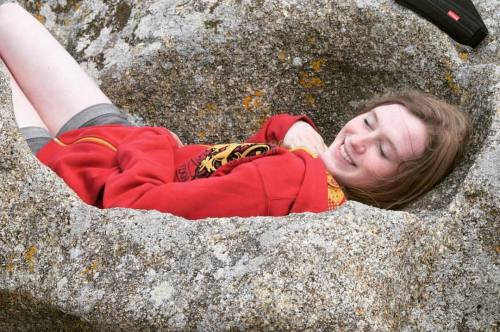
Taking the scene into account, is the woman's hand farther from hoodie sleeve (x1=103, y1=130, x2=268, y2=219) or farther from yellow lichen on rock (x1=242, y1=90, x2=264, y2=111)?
hoodie sleeve (x1=103, y1=130, x2=268, y2=219)

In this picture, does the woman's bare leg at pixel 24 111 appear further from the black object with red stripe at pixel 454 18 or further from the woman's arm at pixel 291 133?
the black object with red stripe at pixel 454 18

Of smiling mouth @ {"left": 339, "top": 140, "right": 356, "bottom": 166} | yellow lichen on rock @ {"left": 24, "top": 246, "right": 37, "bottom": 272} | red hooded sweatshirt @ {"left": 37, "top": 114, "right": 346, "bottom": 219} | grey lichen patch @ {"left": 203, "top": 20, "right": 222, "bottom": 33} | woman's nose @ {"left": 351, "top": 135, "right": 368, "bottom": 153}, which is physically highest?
yellow lichen on rock @ {"left": 24, "top": 246, "right": 37, "bottom": 272}

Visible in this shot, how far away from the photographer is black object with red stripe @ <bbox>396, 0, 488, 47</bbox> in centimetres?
315

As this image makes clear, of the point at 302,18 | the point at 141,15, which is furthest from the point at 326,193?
the point at 141,15

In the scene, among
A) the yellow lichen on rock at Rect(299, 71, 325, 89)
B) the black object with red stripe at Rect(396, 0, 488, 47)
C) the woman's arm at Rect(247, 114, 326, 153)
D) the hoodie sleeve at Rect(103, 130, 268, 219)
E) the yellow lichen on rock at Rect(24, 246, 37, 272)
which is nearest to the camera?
the yellow lichen on rock at Rect(24, 246, 37, 272)

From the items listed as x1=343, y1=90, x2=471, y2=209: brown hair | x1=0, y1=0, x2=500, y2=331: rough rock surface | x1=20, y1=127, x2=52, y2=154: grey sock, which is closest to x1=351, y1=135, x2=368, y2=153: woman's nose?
x1=343, y1=90, x2=471, y2=209: brown hair

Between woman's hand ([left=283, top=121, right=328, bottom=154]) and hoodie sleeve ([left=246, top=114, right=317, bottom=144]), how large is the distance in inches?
0.8

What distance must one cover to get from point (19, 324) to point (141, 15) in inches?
65.2

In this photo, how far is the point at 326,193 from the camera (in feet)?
7.77

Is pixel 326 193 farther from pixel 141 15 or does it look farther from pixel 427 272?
pixel 141 15

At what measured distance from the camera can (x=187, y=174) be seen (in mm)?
2654

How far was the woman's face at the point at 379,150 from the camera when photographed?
2584mm

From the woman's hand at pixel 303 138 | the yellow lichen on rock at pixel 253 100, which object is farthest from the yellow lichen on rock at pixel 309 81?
the woman's hand at pixel 303 138

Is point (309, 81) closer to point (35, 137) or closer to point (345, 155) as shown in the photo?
point (345, 155)
